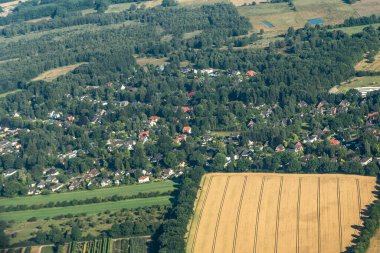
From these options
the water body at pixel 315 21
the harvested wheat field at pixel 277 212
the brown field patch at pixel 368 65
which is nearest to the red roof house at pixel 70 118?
the harvested wheat field at pixel 277 212

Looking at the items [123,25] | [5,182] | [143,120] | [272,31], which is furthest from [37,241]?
[123,25]

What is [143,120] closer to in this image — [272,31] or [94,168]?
[94,168]

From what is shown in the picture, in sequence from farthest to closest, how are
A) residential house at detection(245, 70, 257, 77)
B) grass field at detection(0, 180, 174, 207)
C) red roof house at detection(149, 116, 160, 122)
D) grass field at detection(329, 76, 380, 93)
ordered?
residential house at detection(245, 70, 257, 77) < grass field at detection(329, 76, 380, 93) < red roof house at detection(149, 116, 160, 122) < grass field at detection(0, 180, 174, 207)

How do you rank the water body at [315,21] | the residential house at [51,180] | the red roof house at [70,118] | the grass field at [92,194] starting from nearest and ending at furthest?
1. the grass field at [92,194]
2. the residential house at [51,180]
3. the red roof house at [70,118]
4. the water body at [315,21]

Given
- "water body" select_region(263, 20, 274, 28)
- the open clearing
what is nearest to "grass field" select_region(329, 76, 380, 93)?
"water body" select_region(263, 20, 274, 28)

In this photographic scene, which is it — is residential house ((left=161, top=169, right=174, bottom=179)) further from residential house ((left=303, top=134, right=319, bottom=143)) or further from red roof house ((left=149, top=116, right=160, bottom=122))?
red roof house ((left=149, top=116, right=160, bottom=122))

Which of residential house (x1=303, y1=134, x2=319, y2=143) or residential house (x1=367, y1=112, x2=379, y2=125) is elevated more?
residential house (x1=367, y1=112, x2=379, y2=125)

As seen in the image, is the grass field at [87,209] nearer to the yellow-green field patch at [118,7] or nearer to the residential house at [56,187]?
the residential house at [56,187]
